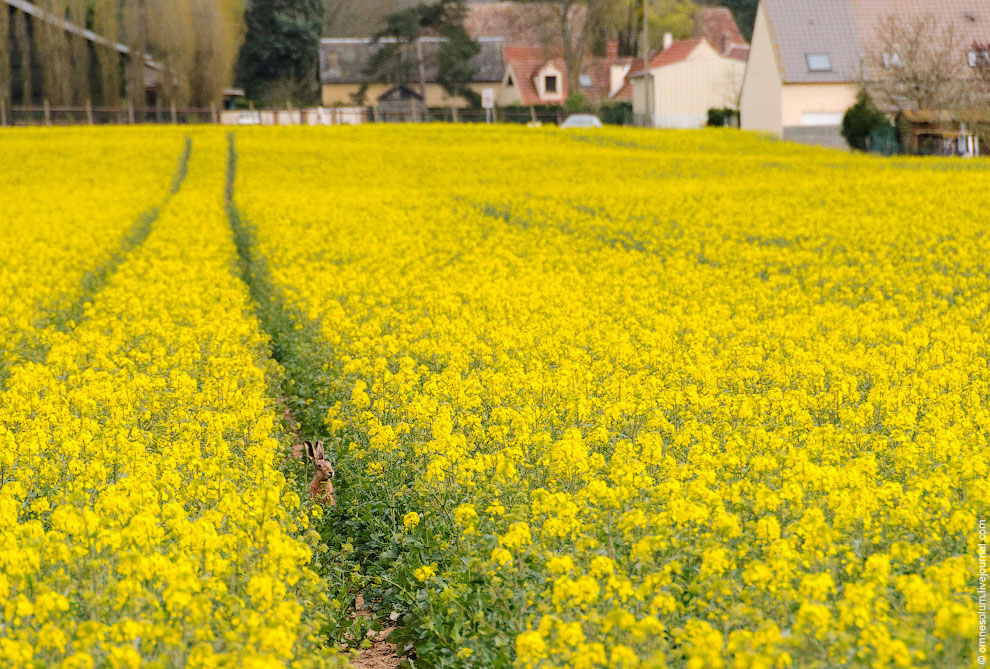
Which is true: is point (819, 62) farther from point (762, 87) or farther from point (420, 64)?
point (420, 64)

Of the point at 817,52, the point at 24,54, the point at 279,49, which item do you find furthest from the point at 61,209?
the point at 279,49

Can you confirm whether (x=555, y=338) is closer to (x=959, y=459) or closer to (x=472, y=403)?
(x=472, y=403)

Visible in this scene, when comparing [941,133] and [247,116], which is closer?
[941,133]

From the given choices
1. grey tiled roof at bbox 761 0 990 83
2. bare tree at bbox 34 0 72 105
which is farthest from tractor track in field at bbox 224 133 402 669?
bare tree at bbox 34 0 72 105

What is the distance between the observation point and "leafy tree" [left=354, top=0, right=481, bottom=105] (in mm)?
84938

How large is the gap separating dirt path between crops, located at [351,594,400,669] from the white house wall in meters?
55.8

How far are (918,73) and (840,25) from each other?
11153 mm

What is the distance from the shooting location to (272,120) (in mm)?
82188

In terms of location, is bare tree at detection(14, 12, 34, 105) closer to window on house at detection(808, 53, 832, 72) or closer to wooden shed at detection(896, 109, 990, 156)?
window on house at detection(808, 53, 832, 72)

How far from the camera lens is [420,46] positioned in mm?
87438

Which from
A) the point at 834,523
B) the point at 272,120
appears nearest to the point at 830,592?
the point at 834,523

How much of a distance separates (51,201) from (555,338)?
2468cm

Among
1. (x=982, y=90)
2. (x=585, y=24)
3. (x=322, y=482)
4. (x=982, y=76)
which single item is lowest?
(x=322, y=482)

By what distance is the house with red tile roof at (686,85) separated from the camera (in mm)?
79312
